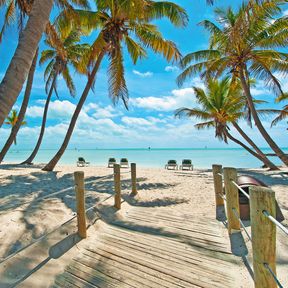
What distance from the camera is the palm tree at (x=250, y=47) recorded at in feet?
31.5

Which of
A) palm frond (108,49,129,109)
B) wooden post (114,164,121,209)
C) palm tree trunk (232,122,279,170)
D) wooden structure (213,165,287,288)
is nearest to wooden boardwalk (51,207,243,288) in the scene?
wooden post (114,164,121,209)

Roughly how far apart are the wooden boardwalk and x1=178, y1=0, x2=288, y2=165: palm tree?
8.46m

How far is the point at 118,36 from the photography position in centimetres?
1012

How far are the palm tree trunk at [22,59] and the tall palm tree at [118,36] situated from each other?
6.33 m

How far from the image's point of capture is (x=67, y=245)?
128 inches

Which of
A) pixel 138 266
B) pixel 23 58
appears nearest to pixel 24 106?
pixel 23 58

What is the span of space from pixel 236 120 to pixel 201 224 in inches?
527

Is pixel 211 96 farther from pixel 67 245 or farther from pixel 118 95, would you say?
pixel 67 245

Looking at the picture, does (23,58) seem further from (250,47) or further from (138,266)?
(250,47)

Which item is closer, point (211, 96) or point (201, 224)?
point (201, 224)

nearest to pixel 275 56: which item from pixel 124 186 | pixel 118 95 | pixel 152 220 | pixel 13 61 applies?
pixel 118 95

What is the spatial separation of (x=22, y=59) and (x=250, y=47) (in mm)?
10857

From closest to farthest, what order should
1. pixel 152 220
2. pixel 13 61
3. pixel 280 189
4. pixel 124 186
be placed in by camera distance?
pixel 13 61 < pixel 152 220 < pixel 280 189 < pixel 124 186

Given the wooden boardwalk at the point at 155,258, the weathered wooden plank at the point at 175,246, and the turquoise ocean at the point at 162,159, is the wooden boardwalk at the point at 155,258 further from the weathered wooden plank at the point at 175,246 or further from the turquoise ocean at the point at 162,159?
the turquoise ocean at the point at 162,159
